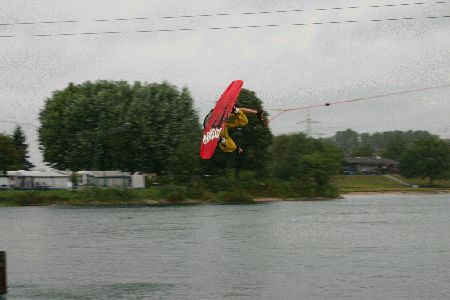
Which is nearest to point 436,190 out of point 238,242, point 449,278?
point 238,242

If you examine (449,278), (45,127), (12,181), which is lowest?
(449,278)

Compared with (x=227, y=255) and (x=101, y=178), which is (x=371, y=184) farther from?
(x=227, y=255)

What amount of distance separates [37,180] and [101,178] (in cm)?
1168

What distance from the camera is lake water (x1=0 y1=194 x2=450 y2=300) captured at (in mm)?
24172

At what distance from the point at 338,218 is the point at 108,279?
29.7 metres

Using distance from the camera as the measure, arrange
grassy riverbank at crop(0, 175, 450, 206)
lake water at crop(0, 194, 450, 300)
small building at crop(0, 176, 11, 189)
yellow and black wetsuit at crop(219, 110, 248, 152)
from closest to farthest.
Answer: yellow and black wetsuit at crop(219, 110, 248, 152), lake water at crop(0, 194, 450, 300), grassy riverbank at crop(0, 175, 450, 206), small building at crop(0, 176, 11, 189)

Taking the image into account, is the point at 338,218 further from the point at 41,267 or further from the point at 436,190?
the point at 436,190

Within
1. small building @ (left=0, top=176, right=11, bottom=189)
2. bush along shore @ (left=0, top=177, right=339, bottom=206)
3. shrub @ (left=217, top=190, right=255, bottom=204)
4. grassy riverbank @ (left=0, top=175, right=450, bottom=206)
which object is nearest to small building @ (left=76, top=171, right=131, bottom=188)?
bush along shore @ (left=0, top=177, right=339, bottom=206)

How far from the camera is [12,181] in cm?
8338

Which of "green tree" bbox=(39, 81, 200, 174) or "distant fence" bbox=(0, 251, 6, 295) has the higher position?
"green tree" bbox=(39, 81, 200, 174)

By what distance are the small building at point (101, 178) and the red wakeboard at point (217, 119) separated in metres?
60.1

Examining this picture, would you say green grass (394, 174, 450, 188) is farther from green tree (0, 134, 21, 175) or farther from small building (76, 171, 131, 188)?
green tree (0, 134, 21, 175)

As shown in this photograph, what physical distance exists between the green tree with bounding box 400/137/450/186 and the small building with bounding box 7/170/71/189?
68.3 metres

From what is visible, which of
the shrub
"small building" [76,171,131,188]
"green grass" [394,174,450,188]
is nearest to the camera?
the shrub
